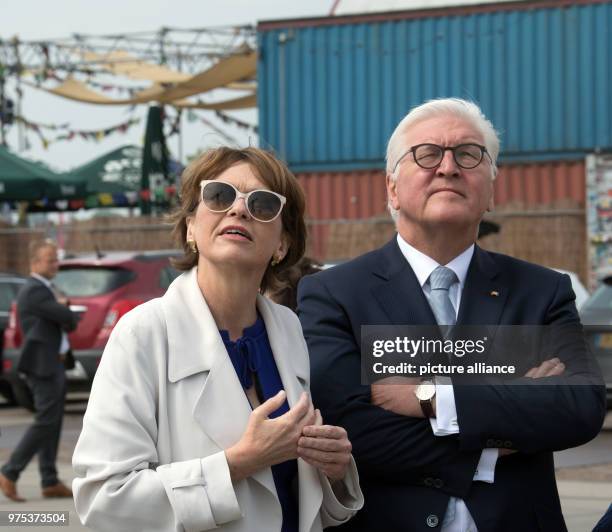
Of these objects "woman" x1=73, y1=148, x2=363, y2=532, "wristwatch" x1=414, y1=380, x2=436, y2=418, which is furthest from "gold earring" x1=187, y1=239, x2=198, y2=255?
"wristwatch" x1=414, y1=380, x2=436, y2=418

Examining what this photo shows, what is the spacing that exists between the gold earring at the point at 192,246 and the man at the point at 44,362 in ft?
19.1

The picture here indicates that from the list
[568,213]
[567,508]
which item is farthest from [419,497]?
[568,213]

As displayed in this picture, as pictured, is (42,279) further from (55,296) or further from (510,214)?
(510,214)

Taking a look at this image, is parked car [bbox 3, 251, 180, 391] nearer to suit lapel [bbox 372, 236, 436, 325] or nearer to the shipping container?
the shipping container

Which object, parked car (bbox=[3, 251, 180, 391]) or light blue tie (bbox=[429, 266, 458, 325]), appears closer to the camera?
light blue tie (bbox=[429, 266, 458, 325])

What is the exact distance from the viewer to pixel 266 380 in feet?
9.02

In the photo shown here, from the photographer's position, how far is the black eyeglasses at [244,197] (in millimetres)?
2738

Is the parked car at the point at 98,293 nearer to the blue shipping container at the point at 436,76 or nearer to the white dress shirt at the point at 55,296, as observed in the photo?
the white dress shirt at the point at 55,296

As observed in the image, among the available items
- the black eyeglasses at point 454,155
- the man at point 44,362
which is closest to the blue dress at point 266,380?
the black eyeglasses at point 454,155

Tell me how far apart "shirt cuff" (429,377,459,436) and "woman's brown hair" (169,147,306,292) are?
48 cm

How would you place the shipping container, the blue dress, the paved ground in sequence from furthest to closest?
the shipping container
the paved ground
the blue dress

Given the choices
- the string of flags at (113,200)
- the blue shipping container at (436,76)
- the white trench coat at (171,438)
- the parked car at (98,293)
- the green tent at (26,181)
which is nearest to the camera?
the white trench coat at (171,438)

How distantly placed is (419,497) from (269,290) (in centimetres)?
60

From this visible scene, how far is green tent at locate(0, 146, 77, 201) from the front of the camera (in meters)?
21.0
